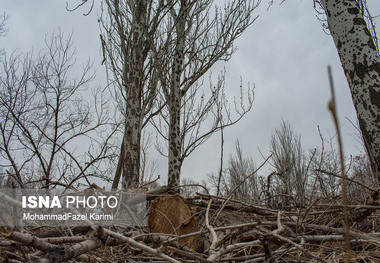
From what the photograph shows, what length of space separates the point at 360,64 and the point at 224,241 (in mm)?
2809

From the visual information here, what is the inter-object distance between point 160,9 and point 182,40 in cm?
132

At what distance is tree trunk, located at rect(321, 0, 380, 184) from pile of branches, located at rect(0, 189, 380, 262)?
1.30m

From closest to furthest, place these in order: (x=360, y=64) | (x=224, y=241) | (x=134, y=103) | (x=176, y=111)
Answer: (x=224, y=241), (x=360, y=64), (x=134, y=103), (x=176, y=111)

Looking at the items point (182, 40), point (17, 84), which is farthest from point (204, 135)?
point (17, 84)

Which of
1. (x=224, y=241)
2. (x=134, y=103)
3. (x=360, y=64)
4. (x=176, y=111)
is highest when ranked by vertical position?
(x=176, y=111)

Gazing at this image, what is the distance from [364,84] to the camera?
3.02m

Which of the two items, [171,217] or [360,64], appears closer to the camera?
[171,217]

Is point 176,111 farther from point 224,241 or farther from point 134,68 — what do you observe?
point 224,241

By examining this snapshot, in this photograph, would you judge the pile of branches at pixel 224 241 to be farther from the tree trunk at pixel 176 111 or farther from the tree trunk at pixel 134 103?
the tree trunk at pixel 176 111

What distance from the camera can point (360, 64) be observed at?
3080mm

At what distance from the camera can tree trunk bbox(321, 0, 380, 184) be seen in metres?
2.93

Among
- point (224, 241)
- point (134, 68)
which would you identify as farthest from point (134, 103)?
point (224, 241)

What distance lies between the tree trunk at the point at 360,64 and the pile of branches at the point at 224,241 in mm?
1304

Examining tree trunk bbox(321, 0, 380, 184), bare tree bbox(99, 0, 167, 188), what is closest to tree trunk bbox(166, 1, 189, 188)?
bare tree bbox(99, 0, 167, 188)
